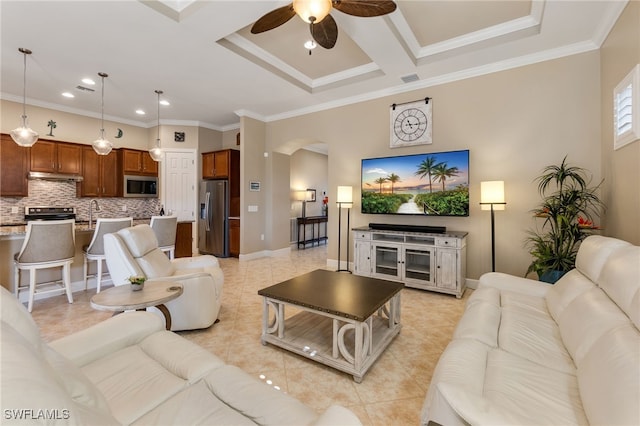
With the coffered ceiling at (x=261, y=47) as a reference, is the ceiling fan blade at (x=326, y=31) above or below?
below

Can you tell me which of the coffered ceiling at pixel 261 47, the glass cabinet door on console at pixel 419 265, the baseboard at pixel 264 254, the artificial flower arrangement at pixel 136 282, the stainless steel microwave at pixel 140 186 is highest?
the coffered ceiling at pixel 261 47

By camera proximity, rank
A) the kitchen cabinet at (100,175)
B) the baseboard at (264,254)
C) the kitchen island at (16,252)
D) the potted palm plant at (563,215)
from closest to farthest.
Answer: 1. the potted palm plant at (563,215)
2. the kitchen island at (16,252)
3. the kitchen cabinet at (100,175)
4. the baseboard at (264,254)

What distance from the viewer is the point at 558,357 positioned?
150 cm

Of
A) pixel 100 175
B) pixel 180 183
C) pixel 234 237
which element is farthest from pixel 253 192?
pixel 100 175

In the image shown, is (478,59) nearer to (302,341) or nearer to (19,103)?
(302,341)

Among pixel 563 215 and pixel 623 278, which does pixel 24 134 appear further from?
pixel 563 215

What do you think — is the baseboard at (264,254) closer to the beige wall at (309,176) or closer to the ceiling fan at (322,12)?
the beige wall at (309,176)

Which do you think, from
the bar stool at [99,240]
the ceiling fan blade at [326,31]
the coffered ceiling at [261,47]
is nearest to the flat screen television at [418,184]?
the coffered ceiling at [261,47]

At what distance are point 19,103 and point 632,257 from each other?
8.26 meters

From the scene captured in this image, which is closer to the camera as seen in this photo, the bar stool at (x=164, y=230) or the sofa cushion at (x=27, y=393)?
the sofa cushion at (x=27, y=393)

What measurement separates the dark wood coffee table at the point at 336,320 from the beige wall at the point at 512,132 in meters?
2.16

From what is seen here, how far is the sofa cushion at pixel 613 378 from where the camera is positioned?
891mm

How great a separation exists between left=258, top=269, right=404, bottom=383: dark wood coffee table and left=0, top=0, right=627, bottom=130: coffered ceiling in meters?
2.62

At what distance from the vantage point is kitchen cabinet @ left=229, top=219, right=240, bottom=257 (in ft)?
20.4
